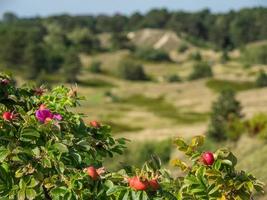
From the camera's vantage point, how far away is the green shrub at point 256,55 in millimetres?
188637

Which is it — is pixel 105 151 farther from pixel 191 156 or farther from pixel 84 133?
pixel 191 156

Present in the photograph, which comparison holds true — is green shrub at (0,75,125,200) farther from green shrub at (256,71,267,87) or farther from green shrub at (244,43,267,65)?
green shrub at (244,43,267,65)

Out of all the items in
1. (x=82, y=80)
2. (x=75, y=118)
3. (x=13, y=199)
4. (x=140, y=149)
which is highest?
(x=75, y=118)

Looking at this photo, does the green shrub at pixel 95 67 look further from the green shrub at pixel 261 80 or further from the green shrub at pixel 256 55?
the green shrub at pixel 261 80

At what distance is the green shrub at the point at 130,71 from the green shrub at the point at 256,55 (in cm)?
3718

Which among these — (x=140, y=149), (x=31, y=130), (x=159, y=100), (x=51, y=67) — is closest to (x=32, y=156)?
(x=31, y=130)

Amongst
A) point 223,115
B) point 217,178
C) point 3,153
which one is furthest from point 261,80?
point 3,153

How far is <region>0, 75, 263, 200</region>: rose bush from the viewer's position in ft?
18.6

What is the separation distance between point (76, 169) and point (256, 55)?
187 metres

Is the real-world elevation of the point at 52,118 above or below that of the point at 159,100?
above

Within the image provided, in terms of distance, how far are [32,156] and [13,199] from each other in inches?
19.6

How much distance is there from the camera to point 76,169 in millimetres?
6035

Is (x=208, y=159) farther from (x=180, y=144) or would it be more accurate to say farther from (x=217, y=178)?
(x=180, y=144)

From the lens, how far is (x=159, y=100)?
122 metres
